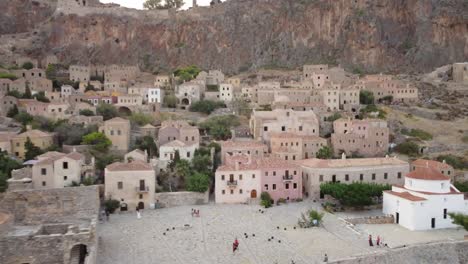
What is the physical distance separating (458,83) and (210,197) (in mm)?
47281

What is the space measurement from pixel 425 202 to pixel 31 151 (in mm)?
26941

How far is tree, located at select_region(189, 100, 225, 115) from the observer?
56.6 metres

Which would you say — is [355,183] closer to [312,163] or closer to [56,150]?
[312,163]

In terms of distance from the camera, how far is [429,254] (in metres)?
26.8

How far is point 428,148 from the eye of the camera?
1866 inches

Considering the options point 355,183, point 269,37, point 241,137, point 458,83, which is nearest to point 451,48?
point 458,83

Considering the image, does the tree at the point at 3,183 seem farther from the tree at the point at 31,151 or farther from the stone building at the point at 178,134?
the stone building at the point at 178,134

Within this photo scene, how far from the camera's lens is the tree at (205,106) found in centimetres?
5659

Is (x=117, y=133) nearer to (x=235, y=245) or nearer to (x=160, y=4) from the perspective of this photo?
(x=235, y=245)

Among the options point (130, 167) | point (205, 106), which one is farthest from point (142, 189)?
point (205, 106)

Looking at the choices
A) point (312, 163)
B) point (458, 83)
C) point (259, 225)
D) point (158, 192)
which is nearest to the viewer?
point (259, 225)

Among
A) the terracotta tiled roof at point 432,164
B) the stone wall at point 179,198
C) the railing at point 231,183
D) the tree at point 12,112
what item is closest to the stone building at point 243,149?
the railing at point 231,183

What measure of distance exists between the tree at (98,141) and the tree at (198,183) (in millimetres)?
8735

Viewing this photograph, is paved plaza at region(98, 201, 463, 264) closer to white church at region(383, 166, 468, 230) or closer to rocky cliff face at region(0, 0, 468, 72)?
white church at region(383, 166, 468, 230)
